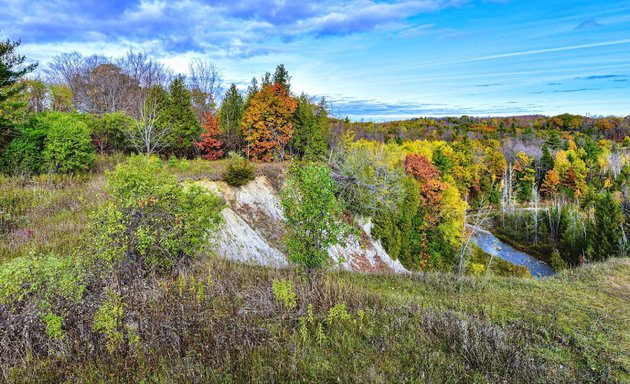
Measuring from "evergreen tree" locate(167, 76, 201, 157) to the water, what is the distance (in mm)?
29972

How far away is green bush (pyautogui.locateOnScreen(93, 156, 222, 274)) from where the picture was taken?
22.2ft

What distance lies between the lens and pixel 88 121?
19391 mm

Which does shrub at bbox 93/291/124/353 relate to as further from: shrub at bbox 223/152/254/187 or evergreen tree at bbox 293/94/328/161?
evergreen tree at bbox 293/94/328/161

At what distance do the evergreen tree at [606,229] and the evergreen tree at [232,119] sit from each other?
100 ft

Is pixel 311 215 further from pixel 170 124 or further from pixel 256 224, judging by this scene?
pixel 170 124

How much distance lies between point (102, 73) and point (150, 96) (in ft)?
83.9

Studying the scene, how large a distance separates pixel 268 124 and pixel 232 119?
4.81 m

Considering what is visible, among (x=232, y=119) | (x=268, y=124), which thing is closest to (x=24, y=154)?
(x=268, y=124)

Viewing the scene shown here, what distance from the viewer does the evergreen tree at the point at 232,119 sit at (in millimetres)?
25444

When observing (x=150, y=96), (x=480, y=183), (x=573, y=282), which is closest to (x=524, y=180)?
(x=480, y=183)

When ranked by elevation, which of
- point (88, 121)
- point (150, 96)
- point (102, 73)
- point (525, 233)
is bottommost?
point (525, 233)

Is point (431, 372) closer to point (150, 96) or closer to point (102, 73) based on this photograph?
point (150, 96)

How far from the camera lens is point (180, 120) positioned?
22344 millimetres

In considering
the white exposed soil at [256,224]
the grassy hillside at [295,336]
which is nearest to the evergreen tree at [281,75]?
the white exposed soil at [256,224]
